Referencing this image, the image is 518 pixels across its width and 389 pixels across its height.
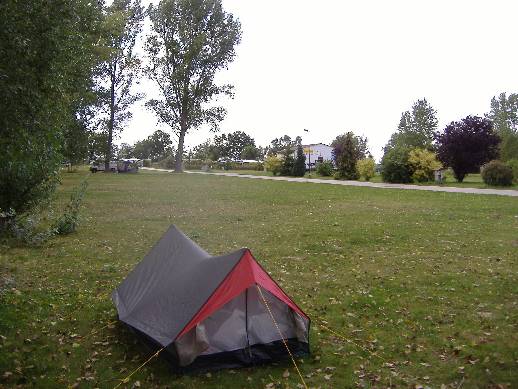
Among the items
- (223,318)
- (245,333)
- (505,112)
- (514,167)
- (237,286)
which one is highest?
(505,112)

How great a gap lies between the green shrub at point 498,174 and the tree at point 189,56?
29130 mm

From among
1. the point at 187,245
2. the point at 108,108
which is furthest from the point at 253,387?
the point at 108,108

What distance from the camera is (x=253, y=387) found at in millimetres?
5586

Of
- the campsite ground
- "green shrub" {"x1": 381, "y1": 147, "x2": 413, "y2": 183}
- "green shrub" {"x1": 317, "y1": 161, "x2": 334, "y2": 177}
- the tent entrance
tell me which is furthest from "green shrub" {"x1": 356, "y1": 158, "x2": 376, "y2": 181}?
the tent entrance

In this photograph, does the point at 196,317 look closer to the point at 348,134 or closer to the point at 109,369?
the point at 109,369

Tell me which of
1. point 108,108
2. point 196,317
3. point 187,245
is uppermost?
point 108,108

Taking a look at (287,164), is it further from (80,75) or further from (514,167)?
(80,75)

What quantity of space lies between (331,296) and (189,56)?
43797mm

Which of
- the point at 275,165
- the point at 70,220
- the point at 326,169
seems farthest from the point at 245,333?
the point at 275,165

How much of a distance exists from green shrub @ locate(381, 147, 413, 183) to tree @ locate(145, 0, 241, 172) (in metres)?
21.7

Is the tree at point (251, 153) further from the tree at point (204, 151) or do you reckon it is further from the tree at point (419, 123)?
the tree at point (419, 123)

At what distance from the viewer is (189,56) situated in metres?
48.8

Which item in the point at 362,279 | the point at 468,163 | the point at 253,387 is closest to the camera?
the point at 253,387

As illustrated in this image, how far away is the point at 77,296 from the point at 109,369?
9.83 ft
